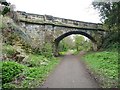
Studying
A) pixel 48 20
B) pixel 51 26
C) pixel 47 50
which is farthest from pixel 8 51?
pixel 48 20

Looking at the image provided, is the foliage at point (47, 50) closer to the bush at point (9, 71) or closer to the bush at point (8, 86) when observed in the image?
the bush at point (9, 71)

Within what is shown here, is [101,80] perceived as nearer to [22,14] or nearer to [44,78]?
[44,78]

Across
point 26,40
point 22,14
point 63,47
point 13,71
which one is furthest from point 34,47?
point 63,47

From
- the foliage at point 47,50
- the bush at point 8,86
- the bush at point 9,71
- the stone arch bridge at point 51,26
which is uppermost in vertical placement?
the stone arch bridge at point 51,26

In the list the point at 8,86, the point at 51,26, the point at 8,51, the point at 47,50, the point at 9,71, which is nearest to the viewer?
the point at 8,86

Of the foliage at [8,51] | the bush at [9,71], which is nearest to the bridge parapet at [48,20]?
the foliage at [8,51]

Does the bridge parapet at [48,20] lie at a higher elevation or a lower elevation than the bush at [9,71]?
higher

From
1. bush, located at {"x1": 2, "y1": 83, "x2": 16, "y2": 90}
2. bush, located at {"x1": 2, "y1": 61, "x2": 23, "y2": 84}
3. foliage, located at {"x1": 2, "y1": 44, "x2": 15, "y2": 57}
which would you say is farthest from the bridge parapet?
bush, located at {"x1": 2, "y1": 83, "x2": 16, "y2": 90}

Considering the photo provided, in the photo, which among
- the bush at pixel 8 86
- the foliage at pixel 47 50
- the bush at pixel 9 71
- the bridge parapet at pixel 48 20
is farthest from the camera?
the bridge parapet at pixel 48 20

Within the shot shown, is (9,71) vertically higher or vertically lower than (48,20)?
lower

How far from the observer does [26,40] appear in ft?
64.5

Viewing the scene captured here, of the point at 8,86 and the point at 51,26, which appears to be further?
the point at 51,26

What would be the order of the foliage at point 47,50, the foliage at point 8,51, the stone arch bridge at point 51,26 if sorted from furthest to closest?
1. the stone arch bridge at point 51,26
2. the foliage at point 47,50
3. the foliage at point 8,51

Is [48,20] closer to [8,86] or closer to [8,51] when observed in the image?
[8,51]
